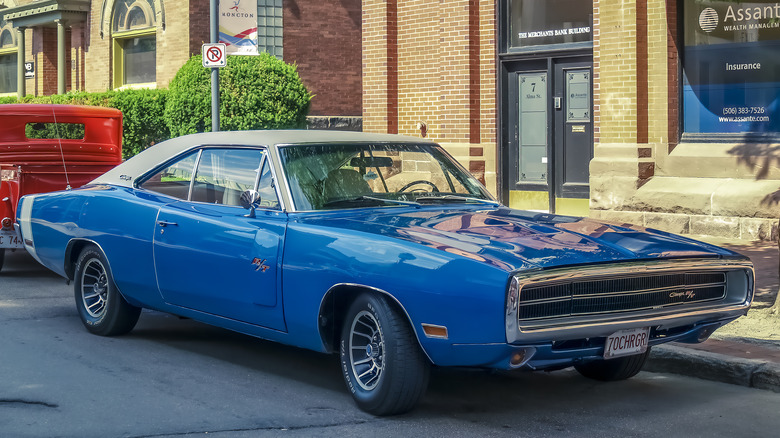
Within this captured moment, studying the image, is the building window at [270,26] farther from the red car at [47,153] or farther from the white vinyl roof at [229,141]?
the white vinyl roof at [229,141]

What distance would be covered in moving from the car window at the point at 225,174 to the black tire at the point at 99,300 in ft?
3.66

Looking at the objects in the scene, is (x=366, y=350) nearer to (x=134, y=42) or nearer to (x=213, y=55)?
(x=213, y=55)

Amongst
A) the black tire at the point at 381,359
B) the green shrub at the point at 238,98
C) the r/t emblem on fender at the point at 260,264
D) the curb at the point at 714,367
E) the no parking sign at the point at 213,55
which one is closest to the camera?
the black tire at the point at 381,359

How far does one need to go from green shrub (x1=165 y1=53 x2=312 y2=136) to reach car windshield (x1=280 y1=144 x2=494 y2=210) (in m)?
14.2

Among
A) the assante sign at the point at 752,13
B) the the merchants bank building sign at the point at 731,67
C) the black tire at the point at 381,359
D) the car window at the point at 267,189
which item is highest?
the assante sign at the point at 752,13

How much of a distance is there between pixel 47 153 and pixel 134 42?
16.2m

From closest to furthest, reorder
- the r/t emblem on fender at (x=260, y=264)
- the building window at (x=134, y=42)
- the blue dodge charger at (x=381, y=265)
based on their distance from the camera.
Result: 1. the blue dodge charger at (x=381, y=265)
2. the r/t emblem on fender at (x=260, y=264)
3. the building window at (x=134, y=42)

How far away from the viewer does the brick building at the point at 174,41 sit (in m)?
25.4

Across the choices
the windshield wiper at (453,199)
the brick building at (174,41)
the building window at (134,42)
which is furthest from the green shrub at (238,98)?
the windshield wiper at (453,199)

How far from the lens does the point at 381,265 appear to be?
5.73 metres

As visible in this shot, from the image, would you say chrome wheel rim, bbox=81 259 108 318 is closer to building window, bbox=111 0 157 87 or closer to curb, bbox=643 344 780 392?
curb, bbox=643 344 780 392

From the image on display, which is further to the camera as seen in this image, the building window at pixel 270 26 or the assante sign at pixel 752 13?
the building window at pixel 270 26

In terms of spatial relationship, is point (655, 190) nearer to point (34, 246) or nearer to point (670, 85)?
point (670, 85)

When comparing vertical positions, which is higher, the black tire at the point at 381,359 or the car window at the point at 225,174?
the car window at the point at 225,174
